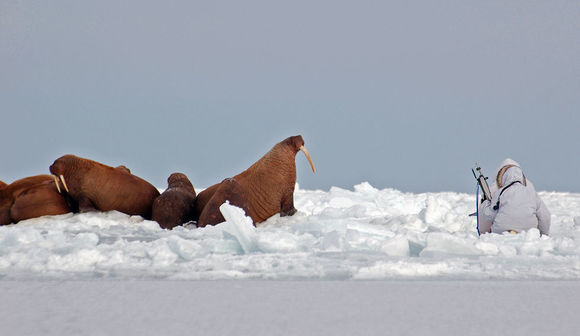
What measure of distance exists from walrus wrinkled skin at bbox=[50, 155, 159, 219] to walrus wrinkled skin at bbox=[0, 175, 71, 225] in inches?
Answer: 6.4

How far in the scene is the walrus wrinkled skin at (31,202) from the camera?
606 centimetres

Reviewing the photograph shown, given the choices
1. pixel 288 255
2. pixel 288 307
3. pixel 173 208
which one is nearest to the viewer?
pixel 288 307

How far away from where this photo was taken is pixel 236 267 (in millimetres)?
2842

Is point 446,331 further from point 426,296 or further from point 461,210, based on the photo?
point 461,210

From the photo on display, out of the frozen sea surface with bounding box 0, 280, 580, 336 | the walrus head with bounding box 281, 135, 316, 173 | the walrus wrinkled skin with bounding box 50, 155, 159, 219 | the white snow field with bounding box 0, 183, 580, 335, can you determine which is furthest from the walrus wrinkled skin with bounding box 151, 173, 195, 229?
the frozen sea surface with bounding box 0, 280, 580, 336

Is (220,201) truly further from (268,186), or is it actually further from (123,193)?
(123,193)

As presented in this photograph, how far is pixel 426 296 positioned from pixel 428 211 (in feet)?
15.2

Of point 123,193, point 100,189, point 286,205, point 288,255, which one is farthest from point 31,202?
point 288,255

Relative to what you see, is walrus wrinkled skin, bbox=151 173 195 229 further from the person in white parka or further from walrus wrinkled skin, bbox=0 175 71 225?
the person in white parka

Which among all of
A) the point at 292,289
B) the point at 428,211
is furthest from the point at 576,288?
the point at 428,211

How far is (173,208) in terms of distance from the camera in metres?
5.79

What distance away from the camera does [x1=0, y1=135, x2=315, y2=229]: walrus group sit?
6047 mm

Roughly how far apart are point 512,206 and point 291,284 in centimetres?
330

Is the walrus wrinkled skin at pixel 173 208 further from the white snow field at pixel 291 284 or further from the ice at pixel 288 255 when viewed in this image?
the white snow field at pixel 291 284
